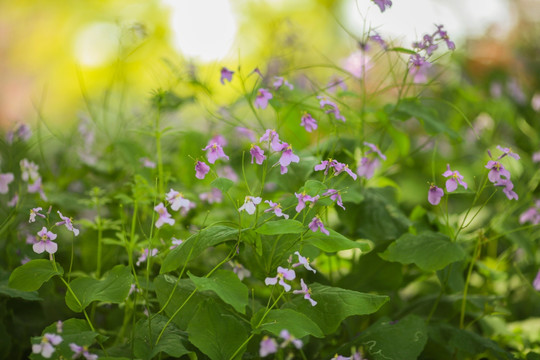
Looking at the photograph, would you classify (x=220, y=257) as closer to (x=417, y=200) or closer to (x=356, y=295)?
(x=356, y=295)

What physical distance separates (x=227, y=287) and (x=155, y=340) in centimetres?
19

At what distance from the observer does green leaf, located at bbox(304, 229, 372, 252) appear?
3.13 ft

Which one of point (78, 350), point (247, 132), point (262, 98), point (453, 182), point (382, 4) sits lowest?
point (78, 350)

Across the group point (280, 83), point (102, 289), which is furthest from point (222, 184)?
point (280, 83)

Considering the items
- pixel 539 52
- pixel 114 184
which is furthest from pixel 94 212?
pixel 539 52

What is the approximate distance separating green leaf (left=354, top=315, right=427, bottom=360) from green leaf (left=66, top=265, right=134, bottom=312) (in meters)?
0.51

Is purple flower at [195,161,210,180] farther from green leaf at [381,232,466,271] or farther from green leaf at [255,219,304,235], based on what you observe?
green leaf at [381,232,466,271]

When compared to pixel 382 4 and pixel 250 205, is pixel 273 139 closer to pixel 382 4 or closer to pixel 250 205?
pixel 250 205

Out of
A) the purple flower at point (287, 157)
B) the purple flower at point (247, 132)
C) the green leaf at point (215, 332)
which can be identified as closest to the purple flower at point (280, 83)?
the purple flower at point (247, 132)

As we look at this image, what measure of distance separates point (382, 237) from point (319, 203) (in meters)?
0.38

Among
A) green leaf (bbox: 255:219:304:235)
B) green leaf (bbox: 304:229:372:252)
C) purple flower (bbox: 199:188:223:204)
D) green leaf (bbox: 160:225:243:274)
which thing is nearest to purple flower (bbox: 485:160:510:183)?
green leaf (bbox: 304:229:372:252)

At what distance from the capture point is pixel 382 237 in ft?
4.31

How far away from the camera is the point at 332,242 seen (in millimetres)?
969

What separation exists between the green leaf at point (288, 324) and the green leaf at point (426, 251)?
31 centimetres
